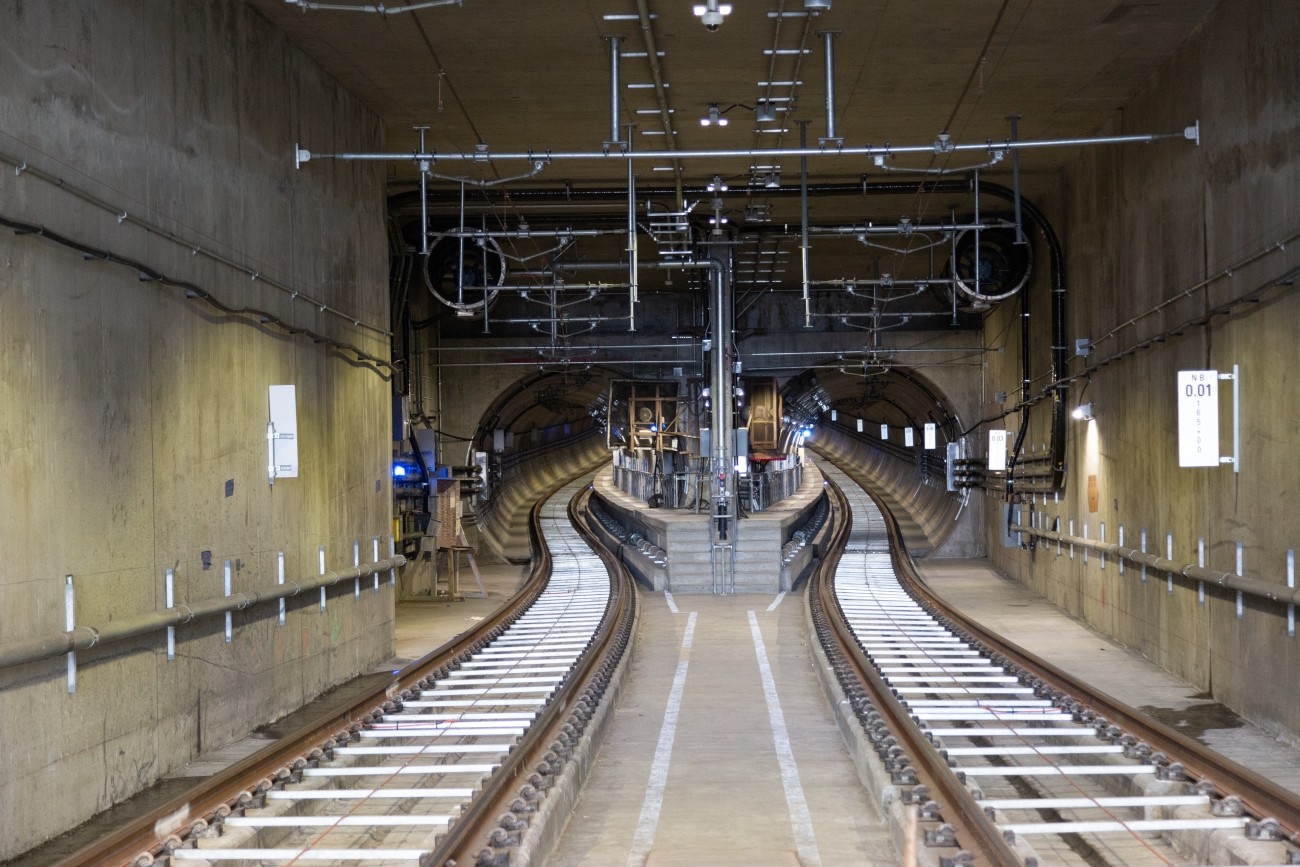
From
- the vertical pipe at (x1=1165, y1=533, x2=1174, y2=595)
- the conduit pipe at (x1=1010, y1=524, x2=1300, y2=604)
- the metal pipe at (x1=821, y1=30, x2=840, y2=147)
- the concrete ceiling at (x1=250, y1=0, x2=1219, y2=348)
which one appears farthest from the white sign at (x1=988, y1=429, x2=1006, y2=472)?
the metal pipe at (x1=821, y1=30, x2=840, y2=147)

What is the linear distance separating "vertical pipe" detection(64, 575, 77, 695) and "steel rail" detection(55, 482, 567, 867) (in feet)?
2.95

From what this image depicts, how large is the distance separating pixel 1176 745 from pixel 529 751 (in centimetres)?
389

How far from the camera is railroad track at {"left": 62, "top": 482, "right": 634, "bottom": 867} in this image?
6477 millimetres

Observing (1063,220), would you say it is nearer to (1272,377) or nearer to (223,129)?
(1272,377)

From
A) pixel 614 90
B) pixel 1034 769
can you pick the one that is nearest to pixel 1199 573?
pixel 1034 769

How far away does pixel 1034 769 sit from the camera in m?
8.29

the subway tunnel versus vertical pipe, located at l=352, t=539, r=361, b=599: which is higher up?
the subway tunnel

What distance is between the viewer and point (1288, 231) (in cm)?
1052

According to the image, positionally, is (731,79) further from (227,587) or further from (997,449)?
(997,449)

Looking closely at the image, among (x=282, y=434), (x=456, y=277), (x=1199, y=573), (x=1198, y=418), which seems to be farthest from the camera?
(x=456, y=277)

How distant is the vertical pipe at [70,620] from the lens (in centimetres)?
809

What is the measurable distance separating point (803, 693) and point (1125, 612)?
5.37 meters

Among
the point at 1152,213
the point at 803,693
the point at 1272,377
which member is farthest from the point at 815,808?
the point at 1152,213

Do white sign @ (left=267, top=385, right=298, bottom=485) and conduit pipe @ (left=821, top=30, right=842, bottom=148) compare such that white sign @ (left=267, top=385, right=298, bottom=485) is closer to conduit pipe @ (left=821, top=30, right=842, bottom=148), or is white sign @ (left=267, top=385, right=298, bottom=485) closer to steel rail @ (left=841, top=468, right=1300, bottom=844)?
conduit pipe @ (left=821, top=30, right=842, bottom=148)
